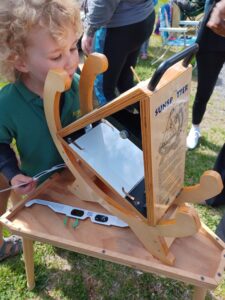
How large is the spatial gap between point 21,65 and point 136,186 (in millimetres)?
492

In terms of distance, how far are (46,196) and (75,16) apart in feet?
1.85

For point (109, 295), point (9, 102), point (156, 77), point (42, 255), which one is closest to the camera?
point (156, 77)

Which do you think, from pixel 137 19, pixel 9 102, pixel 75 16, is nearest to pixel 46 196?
pixel 9 102

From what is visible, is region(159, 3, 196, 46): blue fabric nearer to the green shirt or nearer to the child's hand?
the green shirt

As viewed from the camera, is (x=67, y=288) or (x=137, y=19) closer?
(x=67, y=288)

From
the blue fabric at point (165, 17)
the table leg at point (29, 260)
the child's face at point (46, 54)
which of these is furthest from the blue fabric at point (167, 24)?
A: the table leg at point (29, 260)

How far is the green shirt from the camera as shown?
1.00 meters

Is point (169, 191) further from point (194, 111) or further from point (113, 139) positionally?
point (194, 111)

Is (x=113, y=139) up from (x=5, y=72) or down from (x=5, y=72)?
down

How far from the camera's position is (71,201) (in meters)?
1.07

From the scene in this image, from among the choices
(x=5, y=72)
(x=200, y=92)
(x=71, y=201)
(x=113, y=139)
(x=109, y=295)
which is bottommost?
(x=109, y=295)

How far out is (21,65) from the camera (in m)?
0.97

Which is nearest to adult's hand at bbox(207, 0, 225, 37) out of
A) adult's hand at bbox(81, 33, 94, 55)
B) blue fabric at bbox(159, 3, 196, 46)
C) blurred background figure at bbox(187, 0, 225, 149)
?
blurred background figure at bbox(187, 0, 225, 149)

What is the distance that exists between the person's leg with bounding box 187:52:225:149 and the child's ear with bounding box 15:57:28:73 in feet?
3.78
